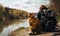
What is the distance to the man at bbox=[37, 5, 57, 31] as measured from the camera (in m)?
3.90

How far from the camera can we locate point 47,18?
3918 millimetres

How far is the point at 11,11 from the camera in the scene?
388 cm

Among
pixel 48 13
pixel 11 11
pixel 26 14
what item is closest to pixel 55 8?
pixel 48 13

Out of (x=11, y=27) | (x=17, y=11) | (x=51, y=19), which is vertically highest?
(x=17, y=11)

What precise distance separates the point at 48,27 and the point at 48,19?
21 cm

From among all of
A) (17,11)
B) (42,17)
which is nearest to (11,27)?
(17,11)

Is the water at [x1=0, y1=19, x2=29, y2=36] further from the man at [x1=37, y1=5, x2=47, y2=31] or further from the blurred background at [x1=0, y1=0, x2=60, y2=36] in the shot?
the man at [x1=37, y1=5, x2=47, y2=31]

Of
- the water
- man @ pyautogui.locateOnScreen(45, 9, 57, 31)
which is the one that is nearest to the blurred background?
the water

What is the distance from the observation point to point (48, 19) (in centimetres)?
392

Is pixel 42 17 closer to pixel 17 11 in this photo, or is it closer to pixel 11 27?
pixel 17 11

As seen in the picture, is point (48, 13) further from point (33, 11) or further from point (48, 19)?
point (33, 11)

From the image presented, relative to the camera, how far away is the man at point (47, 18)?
3.90 metres

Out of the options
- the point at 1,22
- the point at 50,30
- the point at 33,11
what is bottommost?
the point at 50,30

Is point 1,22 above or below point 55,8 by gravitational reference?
below
